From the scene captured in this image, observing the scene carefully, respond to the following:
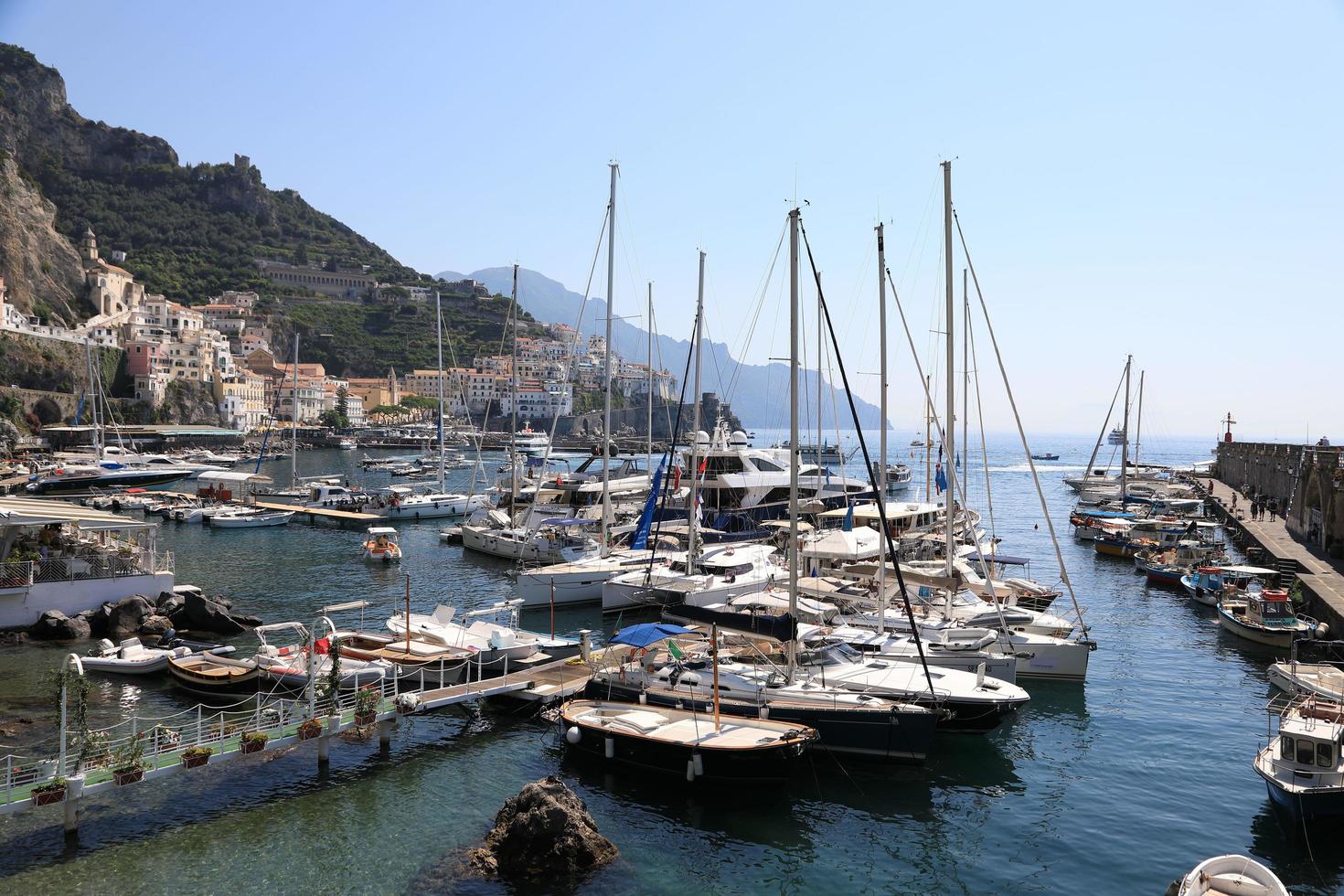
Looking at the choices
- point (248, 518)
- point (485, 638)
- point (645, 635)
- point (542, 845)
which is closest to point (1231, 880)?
point (542, 845)

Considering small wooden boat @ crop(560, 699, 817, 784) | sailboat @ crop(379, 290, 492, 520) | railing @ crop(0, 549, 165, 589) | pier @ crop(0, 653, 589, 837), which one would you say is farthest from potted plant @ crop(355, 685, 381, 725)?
sailboat @ crop(379, 290, 492, 520)

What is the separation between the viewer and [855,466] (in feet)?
558

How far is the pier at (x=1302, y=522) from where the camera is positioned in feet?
109

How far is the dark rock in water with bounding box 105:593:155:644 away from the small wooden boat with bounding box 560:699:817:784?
16.8 metres

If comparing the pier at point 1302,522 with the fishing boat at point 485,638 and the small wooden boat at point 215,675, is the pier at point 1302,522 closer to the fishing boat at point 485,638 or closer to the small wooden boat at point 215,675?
the fishing boat at point 485,638

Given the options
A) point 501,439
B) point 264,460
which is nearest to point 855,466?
point 501,439

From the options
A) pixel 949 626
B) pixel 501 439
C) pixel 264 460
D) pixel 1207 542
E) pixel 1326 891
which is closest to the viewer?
pixel 1326 891

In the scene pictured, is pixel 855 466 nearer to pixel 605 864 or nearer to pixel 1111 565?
pixel 1111 565

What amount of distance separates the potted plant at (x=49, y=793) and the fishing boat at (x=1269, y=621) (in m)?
32.8

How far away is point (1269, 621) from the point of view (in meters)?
30.4

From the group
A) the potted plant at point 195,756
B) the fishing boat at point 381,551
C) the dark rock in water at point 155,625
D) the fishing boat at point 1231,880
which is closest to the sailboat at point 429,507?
the fishing boat at point 381,551

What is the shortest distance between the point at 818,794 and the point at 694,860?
12.2 ft

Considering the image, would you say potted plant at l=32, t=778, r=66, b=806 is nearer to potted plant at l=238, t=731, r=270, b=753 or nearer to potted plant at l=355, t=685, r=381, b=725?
potted plant at l=238, t=731, r=270, b=753

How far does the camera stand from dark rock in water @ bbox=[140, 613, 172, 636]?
28031 mm
